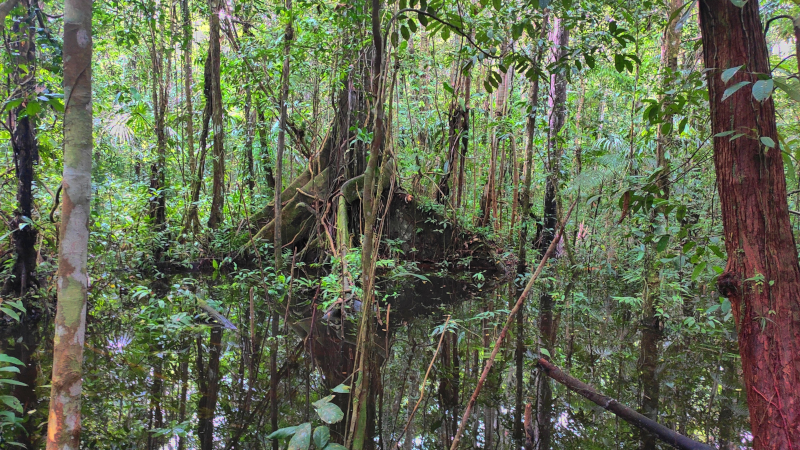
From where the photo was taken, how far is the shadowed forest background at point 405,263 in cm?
200

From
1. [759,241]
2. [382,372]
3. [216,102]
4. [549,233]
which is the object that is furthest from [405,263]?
[759,241]

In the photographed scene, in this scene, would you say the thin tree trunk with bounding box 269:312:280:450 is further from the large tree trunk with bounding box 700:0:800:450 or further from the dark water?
the large tree trunk with bounding box 700:0:800:450

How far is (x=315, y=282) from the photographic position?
6734 mm

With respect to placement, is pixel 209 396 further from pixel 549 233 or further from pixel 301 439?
pixel 549 233

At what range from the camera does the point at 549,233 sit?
32.2 ft

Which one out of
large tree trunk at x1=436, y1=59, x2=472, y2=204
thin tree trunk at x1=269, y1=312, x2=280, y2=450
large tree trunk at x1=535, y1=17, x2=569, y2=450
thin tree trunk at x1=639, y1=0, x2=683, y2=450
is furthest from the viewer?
large tree trunk at x1=436, y1=59, x2=472, y2=204

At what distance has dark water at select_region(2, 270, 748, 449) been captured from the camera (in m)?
3.14

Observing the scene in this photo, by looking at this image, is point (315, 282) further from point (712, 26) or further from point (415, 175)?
point (712, 26)

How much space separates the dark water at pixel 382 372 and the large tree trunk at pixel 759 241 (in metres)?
1.31

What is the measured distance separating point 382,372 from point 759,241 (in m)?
2.99

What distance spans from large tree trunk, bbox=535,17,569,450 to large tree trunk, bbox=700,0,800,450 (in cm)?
108

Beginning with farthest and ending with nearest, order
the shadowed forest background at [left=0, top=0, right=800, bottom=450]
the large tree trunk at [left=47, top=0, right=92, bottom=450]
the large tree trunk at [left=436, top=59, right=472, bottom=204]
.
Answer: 1. the large tree trunk at [left=436, top=59, right=472, bottom=204]
2. the shadowed forest background at [left=0, top=0, right=800, bottom=450]
3. the large tree trunk at [left=47, top=0, right=92, bottom=450]

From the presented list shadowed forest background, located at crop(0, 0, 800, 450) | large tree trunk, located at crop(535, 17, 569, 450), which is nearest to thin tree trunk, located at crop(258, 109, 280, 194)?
shadowed forest background, located at crop(0, 0, 800, 450)

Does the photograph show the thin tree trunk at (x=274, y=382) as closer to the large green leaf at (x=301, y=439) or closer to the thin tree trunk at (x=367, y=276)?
the thin tree trunk at (x=367, y=276)
